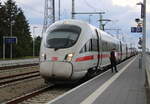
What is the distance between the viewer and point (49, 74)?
1638 centimetres

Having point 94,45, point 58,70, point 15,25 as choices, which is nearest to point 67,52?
point 58,70

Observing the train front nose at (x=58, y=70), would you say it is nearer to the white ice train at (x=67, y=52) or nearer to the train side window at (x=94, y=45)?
the white ice train at (x=67, y=52)

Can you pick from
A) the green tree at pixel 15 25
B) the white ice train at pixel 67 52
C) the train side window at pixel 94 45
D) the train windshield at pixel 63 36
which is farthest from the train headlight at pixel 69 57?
the green tree at pixel 15 25

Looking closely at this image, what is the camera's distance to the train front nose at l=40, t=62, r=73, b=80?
16.2 metres

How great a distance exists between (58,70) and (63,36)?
2089mm

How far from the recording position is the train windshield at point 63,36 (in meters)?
17.1

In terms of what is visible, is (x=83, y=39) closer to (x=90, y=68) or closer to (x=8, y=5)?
(x=90, y=68)

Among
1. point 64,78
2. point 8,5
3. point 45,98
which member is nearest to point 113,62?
point 64,78

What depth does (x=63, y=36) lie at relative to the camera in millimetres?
17500

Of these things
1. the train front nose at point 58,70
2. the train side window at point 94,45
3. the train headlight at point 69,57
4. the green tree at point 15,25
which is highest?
the green tree at point 15,25

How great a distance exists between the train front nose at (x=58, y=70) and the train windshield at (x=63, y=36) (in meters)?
1.03

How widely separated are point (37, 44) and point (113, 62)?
8762cm

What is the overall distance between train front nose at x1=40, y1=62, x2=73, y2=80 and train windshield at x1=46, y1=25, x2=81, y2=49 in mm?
1033

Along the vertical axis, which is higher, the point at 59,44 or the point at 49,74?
the point at 59,44
